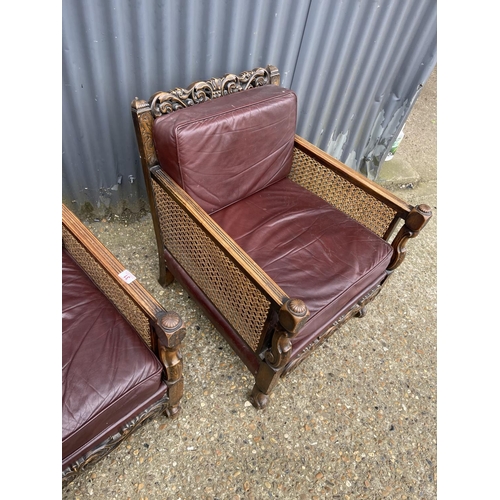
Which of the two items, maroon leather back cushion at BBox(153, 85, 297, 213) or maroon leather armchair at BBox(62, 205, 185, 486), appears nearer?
maroon leather armchair at BBox(62, 205, 185, 486)

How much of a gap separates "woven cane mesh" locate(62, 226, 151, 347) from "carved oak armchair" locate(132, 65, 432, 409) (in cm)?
33

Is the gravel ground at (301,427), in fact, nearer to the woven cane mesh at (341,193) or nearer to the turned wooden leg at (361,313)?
the turned wooden leg at (361,313)

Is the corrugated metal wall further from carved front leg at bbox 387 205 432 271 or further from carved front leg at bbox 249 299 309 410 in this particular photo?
carved front leg at bbox 249 299 309 410

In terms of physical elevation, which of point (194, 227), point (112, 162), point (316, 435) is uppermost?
point (194, 227)

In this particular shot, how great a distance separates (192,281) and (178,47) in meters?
0.98

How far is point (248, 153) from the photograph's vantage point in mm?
1406

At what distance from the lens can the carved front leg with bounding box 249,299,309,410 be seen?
3.05 ft

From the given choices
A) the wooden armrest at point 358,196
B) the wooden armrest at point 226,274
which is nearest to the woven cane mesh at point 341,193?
the wooden armrest at point 358,196

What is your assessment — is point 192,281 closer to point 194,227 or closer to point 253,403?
point 194,227

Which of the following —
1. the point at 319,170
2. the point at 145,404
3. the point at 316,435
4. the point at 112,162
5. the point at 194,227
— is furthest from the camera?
the point at 112,162

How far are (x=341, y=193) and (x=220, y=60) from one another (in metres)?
0.81

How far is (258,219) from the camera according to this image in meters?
1.48

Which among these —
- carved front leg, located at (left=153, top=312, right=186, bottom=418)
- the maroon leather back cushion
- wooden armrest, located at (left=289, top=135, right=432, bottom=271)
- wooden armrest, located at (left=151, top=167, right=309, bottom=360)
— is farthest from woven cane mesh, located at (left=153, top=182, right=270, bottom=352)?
wooden armrest, located at (left=289, top=135, right=432, bottom=271)

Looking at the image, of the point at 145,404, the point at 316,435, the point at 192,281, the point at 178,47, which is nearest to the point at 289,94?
the point at 178,47
